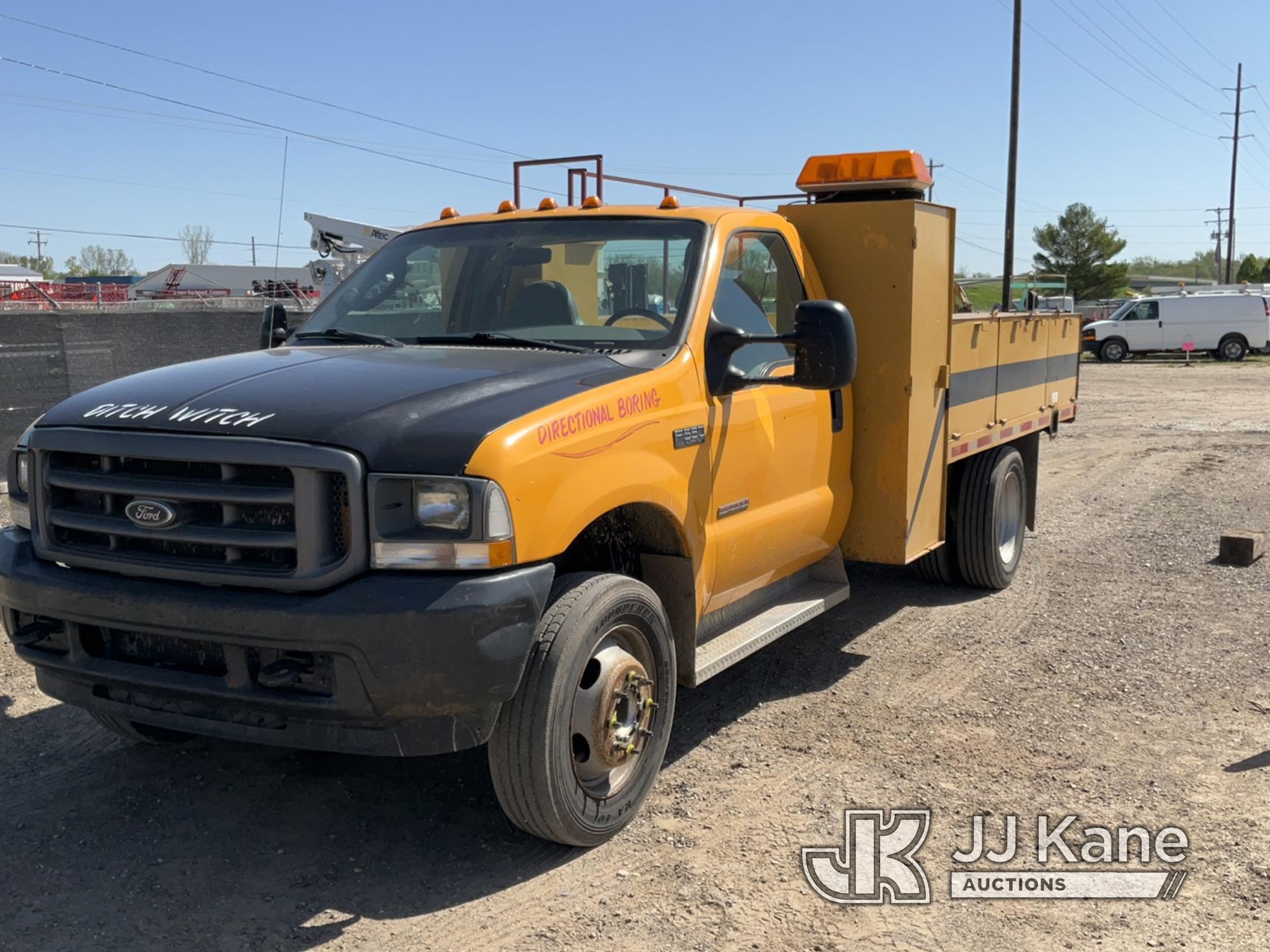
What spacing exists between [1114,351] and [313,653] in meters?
35.3

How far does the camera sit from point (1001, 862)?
3818mm

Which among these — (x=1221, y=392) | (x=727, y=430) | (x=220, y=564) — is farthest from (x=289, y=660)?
(x=1221, y=392)

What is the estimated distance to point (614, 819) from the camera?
3.92m

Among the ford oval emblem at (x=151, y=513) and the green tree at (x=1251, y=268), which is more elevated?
the green tree at (x=1251, y=268)

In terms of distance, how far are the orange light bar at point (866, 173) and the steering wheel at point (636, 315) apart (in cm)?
183

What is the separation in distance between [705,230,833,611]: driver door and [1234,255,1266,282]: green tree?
86257 mm

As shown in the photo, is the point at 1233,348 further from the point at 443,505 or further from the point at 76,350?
the point at 443,505

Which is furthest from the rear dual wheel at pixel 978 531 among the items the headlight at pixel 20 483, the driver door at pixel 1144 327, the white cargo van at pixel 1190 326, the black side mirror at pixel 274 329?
the driver door at pixel 1144 327

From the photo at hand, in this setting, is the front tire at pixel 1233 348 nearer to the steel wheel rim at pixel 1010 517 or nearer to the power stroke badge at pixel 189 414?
the steel wheel rim at pixel 1010 517

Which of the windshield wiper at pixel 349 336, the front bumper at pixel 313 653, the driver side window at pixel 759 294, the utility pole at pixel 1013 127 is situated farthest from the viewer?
the utility pole at pixel 1013 127

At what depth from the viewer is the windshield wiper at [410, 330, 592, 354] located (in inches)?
173

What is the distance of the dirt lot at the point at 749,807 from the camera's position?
11.2 ft

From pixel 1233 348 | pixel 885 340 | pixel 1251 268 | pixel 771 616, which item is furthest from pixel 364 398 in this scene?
pixel 1251 268

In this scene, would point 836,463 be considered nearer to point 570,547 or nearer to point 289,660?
point 570,547
